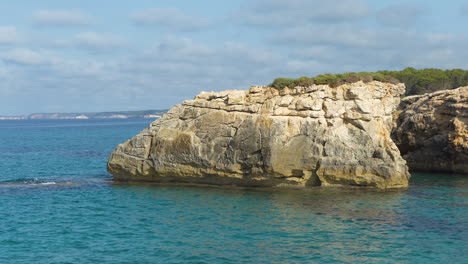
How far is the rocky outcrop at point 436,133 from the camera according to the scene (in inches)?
1737

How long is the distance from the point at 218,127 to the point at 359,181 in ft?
36.1

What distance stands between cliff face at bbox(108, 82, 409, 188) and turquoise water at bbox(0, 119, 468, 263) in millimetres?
1433

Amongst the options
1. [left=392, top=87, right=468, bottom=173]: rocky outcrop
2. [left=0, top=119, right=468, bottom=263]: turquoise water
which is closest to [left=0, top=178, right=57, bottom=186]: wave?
[left=0, top=119, right=468, bottom=263]: turquoise water

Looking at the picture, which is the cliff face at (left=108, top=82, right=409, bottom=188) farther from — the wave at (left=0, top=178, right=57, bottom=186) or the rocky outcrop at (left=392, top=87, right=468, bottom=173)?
the rocky outcrop at (left=392, top=87, right=468, bottom=173)

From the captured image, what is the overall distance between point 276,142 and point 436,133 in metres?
18.8

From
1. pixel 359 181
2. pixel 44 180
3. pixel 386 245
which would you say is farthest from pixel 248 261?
pixel 44 180

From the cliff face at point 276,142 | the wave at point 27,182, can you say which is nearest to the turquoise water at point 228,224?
the wave at point 27,182

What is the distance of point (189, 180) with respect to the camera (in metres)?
38.5

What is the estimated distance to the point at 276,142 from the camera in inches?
1427

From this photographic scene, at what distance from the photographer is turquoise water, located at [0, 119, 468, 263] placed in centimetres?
2189

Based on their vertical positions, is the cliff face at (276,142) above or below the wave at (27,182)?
above

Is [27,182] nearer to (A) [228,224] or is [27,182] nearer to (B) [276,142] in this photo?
(B) [276,142]

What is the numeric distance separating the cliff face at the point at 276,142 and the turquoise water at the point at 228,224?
143cm

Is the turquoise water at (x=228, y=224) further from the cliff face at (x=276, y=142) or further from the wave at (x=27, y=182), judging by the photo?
the cliff face at (x=276, y=142)
